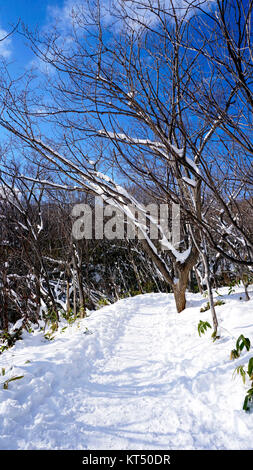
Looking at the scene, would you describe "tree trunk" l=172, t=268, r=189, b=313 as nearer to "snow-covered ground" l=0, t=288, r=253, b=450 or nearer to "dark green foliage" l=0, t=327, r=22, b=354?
"snow-covered ground" l=0, t=288, r=253, b=450

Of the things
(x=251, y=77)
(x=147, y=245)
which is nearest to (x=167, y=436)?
(x=251, y=77)

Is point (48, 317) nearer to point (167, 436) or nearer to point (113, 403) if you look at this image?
point (113, 403)

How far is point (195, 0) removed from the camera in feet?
5.81

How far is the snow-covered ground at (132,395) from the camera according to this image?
166cm

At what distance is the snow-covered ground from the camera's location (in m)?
1.66
